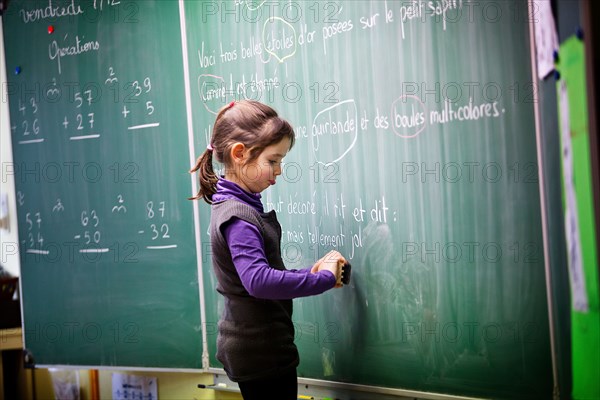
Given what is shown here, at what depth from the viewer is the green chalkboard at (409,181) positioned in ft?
6.34

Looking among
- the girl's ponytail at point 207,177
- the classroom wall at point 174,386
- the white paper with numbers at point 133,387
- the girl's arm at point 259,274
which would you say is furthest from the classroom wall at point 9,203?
the girl's arm at point 259,274

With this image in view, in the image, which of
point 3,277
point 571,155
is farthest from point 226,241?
point 3,277

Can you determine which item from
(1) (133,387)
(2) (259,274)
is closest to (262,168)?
(2) (259,274)

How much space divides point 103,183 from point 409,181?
4.83 ft

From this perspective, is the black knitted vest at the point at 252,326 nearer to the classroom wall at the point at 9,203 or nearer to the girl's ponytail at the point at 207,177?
the girl's ponytail at the point at 207,177

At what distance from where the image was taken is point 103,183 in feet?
9.84

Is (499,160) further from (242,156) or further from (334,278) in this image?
(242,156)

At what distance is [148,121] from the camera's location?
287 centimetres

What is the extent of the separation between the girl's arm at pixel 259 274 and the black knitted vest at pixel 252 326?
8 cm

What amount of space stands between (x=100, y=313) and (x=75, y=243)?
0.33 meters

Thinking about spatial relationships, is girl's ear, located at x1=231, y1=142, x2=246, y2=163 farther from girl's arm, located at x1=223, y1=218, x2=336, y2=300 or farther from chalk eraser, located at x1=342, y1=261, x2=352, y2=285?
chalk eraser, located at x1=342, y1=261, x2=352, y2=285

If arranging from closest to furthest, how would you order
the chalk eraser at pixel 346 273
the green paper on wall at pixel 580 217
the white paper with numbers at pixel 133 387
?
the green paper on wall at pixel 580 217, the chalk eraser at pixel 346 273, the white paper with numbers at pixel 133 387

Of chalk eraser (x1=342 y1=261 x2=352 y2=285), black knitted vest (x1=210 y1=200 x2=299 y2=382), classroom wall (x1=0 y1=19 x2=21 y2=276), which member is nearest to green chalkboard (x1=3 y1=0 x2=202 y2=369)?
classroom wall (x1=0 y1=19 x2=21 y2=276)

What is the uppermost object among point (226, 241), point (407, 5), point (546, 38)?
point (407, 5)
